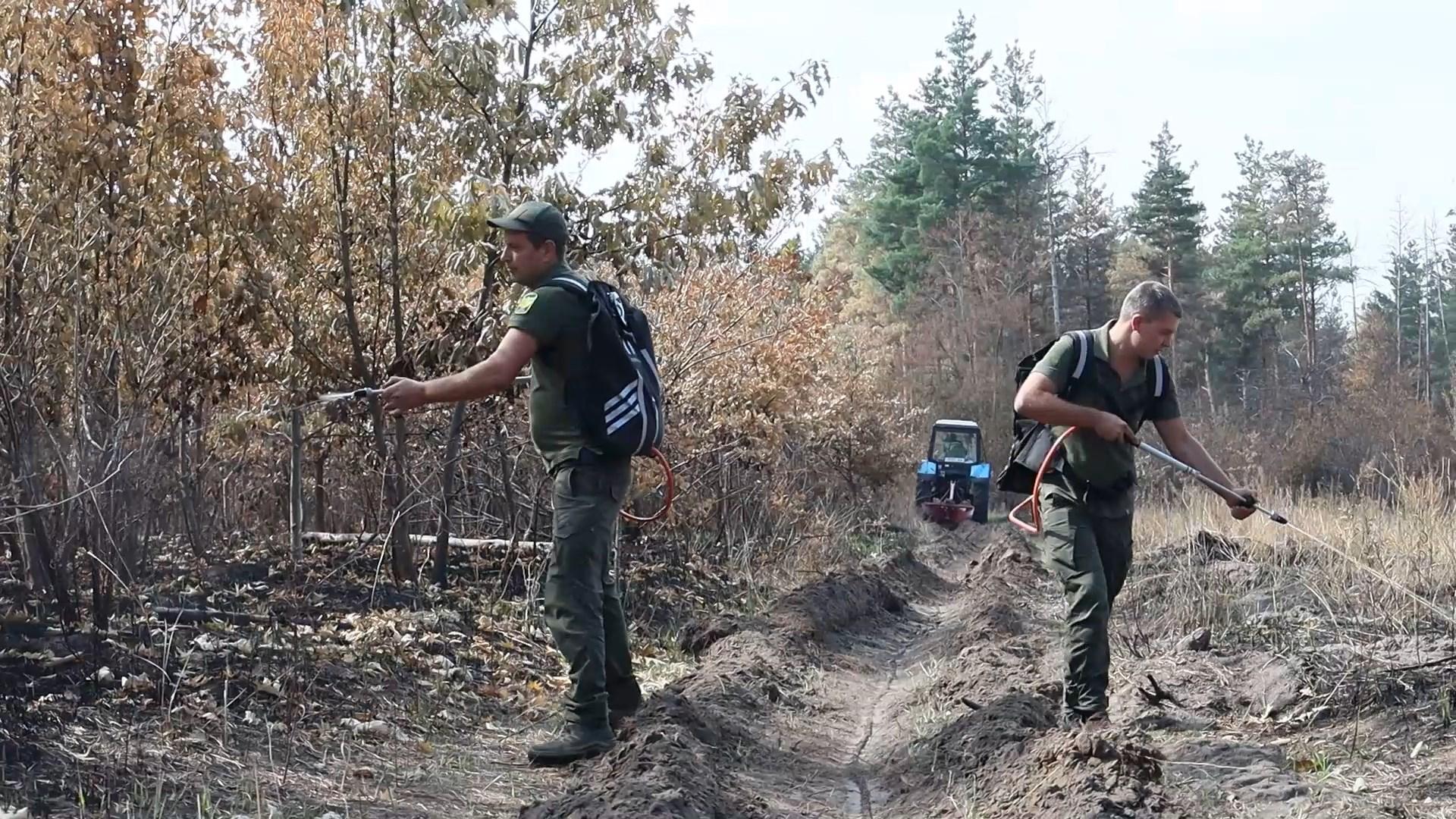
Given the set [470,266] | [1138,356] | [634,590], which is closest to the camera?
[1138,356]

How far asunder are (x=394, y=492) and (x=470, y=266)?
62.3 inches

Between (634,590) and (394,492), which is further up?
(394,492)

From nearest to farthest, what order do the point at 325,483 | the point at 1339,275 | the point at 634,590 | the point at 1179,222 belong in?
the point at 634,590 < the point at 325,483 < the point at 1179,222 < the point at 1339,275

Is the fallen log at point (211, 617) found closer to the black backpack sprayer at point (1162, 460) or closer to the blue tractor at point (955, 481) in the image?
the black backpack sprayer at point (1162, 460)

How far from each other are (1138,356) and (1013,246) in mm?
42521

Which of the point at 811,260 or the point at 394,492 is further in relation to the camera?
the point at 811,260

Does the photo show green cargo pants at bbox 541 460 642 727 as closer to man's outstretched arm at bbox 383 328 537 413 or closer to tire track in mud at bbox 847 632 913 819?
man's outstretched arm at bbox 383 328 537 413

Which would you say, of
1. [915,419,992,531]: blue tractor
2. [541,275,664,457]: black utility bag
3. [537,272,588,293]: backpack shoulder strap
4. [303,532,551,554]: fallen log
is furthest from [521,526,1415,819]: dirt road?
[915,419,992,531]: blue tractor

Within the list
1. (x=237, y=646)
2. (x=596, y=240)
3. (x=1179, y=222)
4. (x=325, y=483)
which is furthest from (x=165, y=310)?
(x=1179, y=222)

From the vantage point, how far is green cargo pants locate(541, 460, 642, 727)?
565 cm

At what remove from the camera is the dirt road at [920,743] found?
480 centimetres

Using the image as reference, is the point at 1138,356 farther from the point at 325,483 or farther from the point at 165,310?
the point at 325,483

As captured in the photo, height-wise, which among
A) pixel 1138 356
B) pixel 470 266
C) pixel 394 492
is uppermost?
pixel 470 266

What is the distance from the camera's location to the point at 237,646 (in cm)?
639
